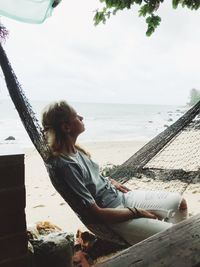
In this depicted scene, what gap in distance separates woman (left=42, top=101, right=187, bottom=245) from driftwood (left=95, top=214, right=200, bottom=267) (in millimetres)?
520

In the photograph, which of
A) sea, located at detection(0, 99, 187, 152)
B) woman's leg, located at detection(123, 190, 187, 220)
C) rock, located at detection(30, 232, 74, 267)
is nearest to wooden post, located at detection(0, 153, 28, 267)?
sea, located at detection(0, 99, 187, 152)

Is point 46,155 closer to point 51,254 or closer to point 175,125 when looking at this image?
point 51,254

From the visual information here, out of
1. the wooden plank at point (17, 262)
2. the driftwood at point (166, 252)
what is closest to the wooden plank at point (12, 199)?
the wooden plank at point (17, 262)

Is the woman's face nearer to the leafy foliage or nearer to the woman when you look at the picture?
the woman

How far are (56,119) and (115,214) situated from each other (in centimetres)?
55

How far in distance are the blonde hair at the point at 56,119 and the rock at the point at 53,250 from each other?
1.47 feet

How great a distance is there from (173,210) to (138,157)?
0.93 metres

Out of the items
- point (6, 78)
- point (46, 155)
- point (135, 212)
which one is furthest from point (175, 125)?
point (6, 78)

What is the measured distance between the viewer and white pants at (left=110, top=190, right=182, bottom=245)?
139 centimetres

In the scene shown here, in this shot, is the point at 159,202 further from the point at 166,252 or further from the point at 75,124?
the point at 166,252

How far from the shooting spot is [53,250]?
1376 millimetres

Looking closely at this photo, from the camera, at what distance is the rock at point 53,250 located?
53.3 inches

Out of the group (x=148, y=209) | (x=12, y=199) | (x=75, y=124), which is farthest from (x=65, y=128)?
(x=12, y=199)

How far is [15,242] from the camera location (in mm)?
804
